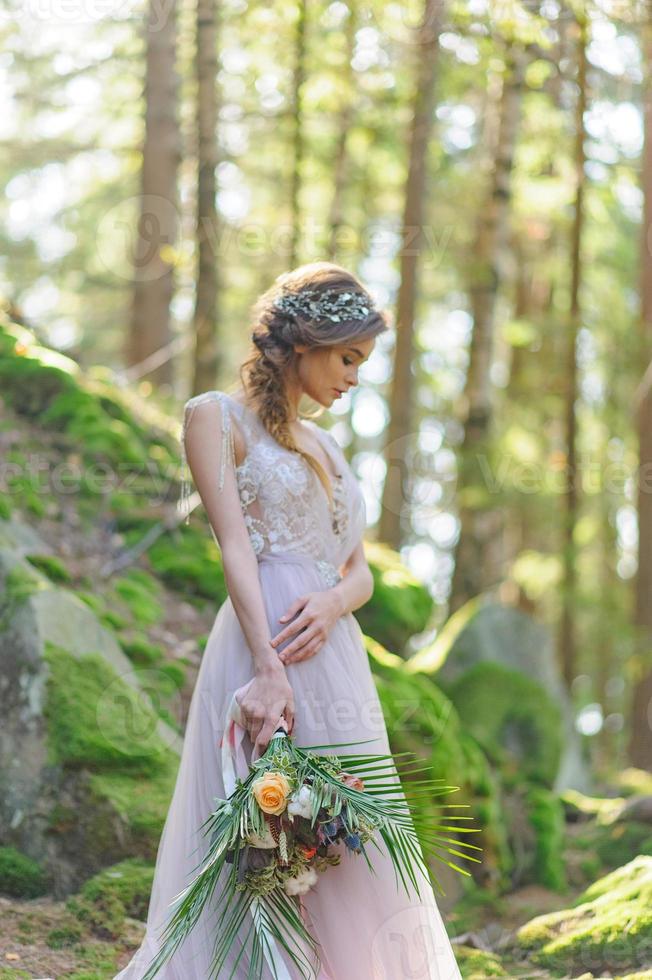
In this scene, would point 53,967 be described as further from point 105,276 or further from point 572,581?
point 105,276

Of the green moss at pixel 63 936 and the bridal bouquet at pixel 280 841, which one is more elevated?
the bridal bouquet at pixel 280 841

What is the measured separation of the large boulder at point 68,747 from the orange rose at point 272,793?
1824 mm

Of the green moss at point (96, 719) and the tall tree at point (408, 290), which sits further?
the tall tree at point (408, 290)

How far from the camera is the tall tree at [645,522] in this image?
1034cm

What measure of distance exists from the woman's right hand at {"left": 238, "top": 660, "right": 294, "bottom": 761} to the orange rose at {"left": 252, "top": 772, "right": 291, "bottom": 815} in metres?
0.24

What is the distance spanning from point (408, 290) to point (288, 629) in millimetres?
8971

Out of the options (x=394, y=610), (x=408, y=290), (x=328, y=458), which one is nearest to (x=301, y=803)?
(x=328, y=458)

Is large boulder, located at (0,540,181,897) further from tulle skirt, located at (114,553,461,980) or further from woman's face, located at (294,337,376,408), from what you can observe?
woman's face, located at (294,337,376,408)

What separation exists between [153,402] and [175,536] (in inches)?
94.0

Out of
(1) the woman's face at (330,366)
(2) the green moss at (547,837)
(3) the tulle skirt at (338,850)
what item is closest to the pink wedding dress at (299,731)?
(3) the tulle skirt at (338,850)

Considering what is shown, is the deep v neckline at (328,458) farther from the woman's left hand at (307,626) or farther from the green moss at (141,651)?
the green moss at (141,651)

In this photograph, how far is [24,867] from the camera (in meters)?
4.64

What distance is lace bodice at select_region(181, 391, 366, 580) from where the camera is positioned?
3.71 m

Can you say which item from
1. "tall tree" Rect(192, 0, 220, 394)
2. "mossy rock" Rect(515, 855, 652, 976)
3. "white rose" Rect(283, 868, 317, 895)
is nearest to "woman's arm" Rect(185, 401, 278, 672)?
"white rose" Rect(283, 868, 317, 895)
